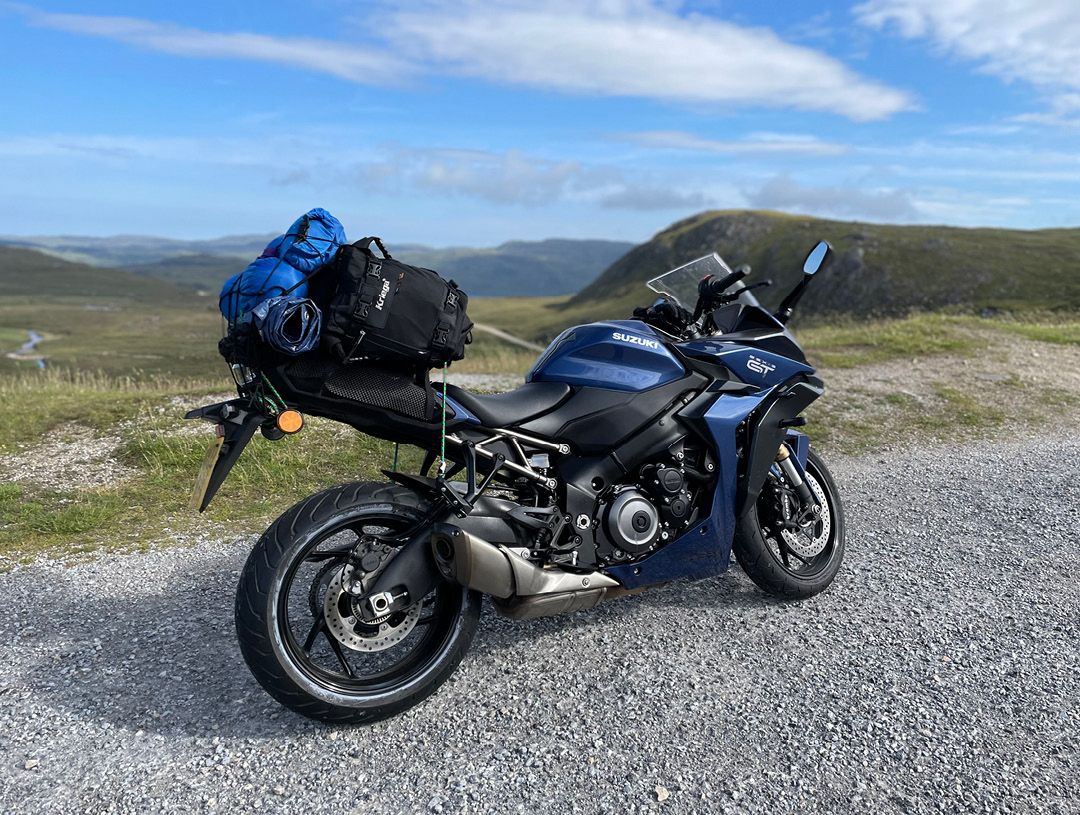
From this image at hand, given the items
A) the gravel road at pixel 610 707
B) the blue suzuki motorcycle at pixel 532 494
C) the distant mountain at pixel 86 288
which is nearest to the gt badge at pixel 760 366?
the blue suzuki motorcycle at pixel 532 494

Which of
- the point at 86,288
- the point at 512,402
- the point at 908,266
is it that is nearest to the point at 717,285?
the point at 512,402

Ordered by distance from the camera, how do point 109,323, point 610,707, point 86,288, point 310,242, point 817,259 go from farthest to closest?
1. point 86,288
2. point 109,323
3. point 817,259
4. point 610,707
5. point 310,242

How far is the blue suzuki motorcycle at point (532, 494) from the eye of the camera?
348 centimetres

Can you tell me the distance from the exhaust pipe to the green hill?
57.0m

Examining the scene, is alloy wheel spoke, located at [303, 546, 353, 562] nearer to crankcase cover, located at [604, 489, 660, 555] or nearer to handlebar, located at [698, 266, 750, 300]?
crankcase cover, located at [604, 489, 660, 555]

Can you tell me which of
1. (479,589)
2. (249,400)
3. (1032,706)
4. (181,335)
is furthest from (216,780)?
(181,335)

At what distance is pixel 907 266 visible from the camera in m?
86.8

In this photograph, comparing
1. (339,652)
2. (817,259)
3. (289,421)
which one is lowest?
(339,652)

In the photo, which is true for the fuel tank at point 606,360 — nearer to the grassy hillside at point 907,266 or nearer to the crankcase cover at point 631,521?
the crankcase cover at point 631,521

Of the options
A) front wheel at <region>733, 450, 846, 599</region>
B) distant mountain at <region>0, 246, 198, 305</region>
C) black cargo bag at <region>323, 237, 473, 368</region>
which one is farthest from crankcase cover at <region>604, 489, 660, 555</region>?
distant mountain at <region>0, 246, 198, 305</region>

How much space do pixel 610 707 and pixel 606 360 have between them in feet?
5.69

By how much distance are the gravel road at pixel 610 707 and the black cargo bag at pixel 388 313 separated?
5.70 ft

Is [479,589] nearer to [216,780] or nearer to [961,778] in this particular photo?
[216,780]

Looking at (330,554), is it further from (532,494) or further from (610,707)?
(610,707)
